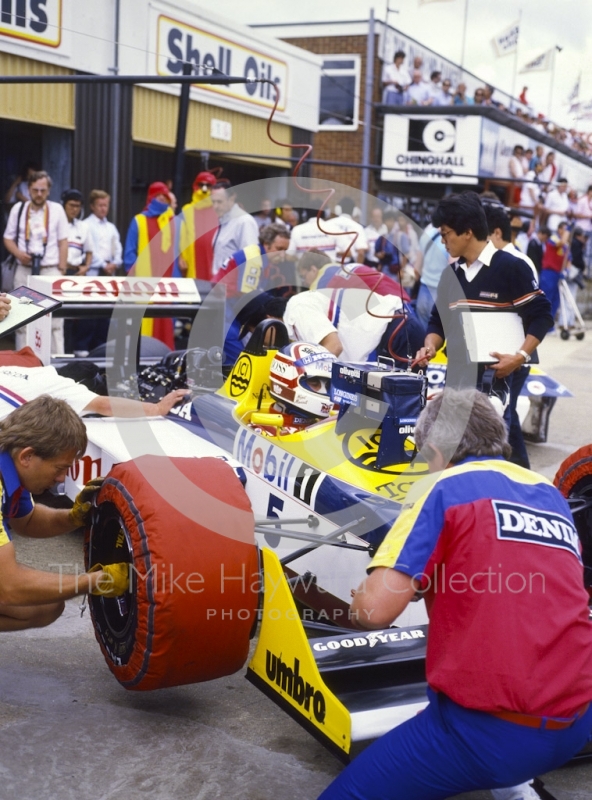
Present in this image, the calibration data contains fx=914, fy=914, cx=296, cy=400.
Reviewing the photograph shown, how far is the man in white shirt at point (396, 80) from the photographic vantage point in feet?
70.2

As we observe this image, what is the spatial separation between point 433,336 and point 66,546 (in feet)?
7.40

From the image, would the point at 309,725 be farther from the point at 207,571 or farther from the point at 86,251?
the point at 86,251

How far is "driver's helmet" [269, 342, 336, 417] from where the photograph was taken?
4.13m

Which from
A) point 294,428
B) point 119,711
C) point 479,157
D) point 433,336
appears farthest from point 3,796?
point 479,157

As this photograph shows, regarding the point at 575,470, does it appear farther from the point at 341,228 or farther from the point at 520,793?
the point at 341,228

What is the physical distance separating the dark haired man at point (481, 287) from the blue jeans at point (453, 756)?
2.57 m

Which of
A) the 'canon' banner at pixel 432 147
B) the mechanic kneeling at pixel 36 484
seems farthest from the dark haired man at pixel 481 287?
the 'canon' banner at pixel 432 147

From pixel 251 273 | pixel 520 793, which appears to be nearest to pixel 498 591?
pixel 520 793

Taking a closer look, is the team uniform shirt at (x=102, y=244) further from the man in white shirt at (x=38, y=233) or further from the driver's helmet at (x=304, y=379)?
the driver's helmet at (x=304, y=379)

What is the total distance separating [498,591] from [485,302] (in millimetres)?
2934

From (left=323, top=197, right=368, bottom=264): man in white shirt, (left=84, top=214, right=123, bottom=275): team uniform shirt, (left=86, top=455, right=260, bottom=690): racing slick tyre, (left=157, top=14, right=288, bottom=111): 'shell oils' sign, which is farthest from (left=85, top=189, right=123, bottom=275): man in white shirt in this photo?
(left=86, top=455, right=260, bottom=690): racing slick tyre

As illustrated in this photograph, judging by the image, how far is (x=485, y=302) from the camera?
15.8 feet

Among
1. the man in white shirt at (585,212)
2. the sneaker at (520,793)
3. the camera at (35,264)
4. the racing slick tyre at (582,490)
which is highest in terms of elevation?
the man in white shirt at (585,212)

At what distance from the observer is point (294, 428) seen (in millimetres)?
4129
